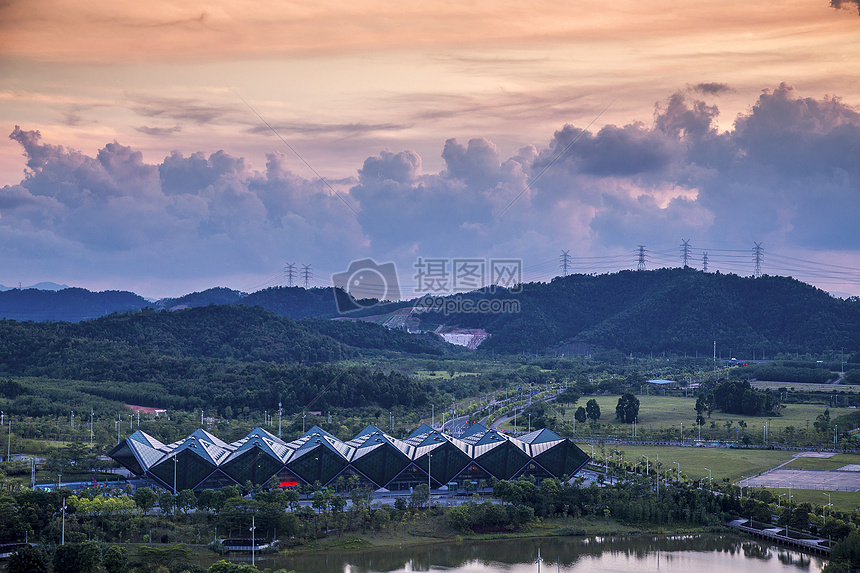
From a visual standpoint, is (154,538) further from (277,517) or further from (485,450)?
(485,450)

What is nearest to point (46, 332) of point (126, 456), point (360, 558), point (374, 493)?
point (126, 456)

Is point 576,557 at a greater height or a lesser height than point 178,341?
lesser

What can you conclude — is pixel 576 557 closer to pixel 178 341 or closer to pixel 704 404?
pixel 704 404

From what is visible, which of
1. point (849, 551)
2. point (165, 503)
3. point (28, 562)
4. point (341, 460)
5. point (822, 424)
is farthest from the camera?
point (822, 424)

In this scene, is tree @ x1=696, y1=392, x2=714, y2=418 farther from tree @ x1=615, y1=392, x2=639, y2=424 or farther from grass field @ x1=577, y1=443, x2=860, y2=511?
grass field @ x1=577, y1=443, x2=860, y2=511

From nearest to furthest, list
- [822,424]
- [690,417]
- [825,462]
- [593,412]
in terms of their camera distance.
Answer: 1. [825,462]
2. [822,424]
3. [593,412]
4. [690,417]

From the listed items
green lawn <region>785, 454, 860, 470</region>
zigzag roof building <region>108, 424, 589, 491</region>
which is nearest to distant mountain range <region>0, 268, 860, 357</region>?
green lawn <region>785, 454, 860, 470</region>

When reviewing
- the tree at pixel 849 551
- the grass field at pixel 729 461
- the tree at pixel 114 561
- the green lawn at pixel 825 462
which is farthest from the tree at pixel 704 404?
the tree at pixel 114 561

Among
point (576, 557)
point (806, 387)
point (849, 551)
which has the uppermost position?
point (806, 387)

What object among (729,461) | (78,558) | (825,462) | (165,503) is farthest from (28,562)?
(825,462)
